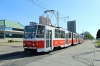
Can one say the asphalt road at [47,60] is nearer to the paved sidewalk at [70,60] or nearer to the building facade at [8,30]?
the paved sidewalk at [70,60]

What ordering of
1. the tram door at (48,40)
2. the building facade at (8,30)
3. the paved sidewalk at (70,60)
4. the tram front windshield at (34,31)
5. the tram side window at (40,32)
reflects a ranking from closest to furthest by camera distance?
the paved sidewalk at (70,60) < the tram front windshield at (34,31) < the tram side window at (40,32) < the tram door at (48,40) < the building facade at (8,30)

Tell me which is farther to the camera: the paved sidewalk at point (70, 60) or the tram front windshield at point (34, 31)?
the tram front windshield at point (34, 31)

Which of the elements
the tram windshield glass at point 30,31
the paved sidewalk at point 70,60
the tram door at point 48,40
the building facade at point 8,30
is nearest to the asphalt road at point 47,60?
the paved sidewalk at point 70,60

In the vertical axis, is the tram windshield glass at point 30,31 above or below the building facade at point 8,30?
below

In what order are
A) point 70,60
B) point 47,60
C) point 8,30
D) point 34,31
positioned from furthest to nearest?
point 8,30
point 34,31
point 70,60
point 47,60

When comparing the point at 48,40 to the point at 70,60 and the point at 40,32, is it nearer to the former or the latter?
the point at 40,32

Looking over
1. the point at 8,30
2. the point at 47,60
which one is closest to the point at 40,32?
the point at 47,60

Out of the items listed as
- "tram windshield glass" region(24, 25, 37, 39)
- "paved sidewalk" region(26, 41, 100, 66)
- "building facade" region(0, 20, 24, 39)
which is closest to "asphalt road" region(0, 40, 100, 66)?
"paved sidewalk" region(26, 41, 100, 66)


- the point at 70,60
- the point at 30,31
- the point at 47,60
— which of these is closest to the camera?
the point at 47,60

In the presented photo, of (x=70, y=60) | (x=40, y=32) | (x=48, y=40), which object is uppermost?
(x=40, y=32)

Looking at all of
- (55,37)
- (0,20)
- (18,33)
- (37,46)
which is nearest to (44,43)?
(37,46)

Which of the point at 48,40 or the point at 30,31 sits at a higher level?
the point at 30,31

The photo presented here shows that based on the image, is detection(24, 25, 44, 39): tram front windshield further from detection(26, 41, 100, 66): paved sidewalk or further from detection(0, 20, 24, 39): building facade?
detection(0, 20, 24, 39): building facade

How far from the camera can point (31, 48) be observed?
15781 millimetres
